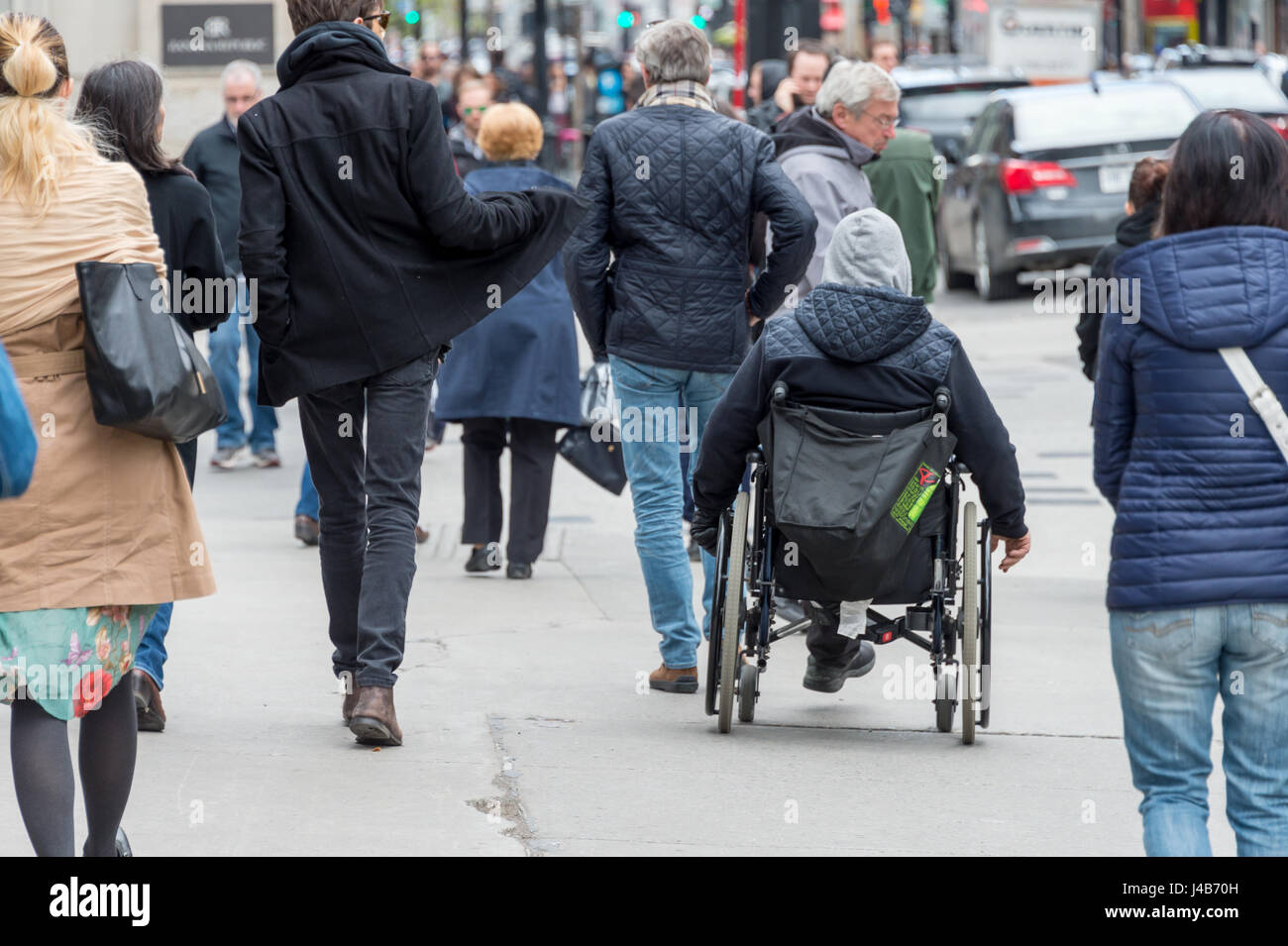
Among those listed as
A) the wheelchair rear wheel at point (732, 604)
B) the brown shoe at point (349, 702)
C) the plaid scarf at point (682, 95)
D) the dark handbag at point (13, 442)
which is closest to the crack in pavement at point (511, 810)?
the brown shoe at point (349, 702)

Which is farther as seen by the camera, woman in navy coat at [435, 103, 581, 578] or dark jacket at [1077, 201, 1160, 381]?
woman in navy coat at [435, 103, 581, 578]

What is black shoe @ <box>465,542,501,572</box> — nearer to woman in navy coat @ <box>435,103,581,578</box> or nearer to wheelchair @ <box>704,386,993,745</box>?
woman in navy coat @ <box>435,103,581,578</box>

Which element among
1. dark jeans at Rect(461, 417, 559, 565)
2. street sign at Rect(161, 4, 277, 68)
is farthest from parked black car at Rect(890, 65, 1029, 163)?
dark jeans at Rect(461, 417, 559, 565)

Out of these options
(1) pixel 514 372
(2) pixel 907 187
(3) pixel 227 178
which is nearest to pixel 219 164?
(3) pixel 227 178

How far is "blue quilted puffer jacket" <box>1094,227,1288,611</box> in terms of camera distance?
373cm

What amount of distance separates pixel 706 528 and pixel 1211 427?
2.26 meters

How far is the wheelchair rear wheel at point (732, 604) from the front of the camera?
560 cm

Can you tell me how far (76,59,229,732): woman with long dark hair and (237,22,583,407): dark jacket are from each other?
0.61 feet

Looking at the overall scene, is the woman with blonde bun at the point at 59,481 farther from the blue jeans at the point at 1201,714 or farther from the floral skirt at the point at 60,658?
the blue jeans at the point at 1201,714

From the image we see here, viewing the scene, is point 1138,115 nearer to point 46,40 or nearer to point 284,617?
point 284,617

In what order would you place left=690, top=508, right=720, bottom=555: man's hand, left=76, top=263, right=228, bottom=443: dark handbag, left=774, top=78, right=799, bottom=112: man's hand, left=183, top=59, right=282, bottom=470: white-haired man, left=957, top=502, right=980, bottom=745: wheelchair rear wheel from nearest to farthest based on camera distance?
left=76, top=263, right=228, bottom=443: dark handbag
left=957, top=502, right=980, bottom=745: wheelchair rear wheel
left=690, top=508, right=720, bottom=555: man's hand
left=774, top=78, right=799, bottom=112: man's hand
left=183, top=59, right=282, bottom=470: white-haired man
